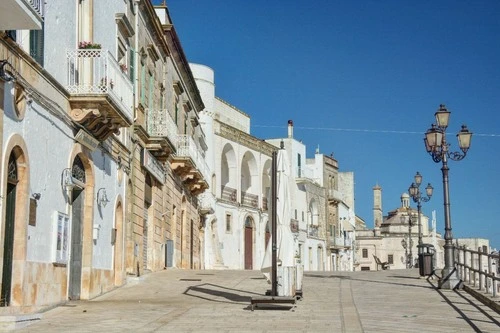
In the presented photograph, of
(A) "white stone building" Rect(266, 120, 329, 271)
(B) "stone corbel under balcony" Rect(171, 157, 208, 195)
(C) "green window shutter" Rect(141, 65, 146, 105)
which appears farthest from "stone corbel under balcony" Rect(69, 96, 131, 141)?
(A) "white stone building" Rect(266, 120, 329, 271)

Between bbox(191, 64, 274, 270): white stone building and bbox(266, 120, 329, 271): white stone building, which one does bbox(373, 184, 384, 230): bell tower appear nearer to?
bbox(266, 120, 329, 271): white stone building

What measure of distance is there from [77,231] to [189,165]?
537 inches

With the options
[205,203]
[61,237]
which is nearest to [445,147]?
[61,237]

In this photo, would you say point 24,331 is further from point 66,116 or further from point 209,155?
point 209,155

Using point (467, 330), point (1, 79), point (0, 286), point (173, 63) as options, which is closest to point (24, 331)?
point (0, 286)

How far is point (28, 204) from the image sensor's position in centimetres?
1214

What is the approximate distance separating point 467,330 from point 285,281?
3889mm

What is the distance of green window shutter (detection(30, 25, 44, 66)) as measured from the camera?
12.7 meters

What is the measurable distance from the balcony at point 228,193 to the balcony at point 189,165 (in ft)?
35.6

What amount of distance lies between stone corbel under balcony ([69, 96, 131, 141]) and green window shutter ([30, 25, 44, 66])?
170cm

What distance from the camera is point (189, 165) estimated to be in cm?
2930

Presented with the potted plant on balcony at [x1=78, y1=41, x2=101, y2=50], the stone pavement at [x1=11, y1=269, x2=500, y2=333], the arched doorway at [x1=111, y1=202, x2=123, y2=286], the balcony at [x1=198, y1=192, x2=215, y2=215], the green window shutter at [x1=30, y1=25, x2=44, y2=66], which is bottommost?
the stone pavement at [x1=11, y1=269, x2=500, y2=333]

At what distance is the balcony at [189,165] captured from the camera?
93.9ft

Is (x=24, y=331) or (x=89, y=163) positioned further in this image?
(x=89, y=163)
